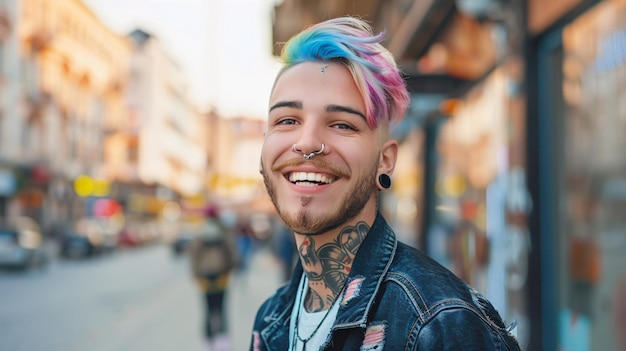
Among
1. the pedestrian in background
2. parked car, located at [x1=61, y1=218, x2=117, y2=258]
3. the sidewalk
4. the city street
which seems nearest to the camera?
the pedestrian in background

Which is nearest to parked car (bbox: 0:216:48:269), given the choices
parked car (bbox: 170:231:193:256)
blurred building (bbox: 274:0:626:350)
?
parked car (bbox: 170:231:193:256)

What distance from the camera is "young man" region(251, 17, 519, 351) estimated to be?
61.4 inches

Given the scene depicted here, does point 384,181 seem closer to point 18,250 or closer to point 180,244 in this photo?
point 18,250

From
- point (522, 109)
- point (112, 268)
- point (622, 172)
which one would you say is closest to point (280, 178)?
point (622, 172)

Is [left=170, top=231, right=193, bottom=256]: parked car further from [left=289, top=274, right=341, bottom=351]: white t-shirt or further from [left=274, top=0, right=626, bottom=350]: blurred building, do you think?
[left=289, top=274, right=341, bottom=351]: white t-shirt

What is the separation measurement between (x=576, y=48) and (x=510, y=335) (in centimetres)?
453

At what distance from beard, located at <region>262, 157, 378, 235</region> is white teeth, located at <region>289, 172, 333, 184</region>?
0.06 metres

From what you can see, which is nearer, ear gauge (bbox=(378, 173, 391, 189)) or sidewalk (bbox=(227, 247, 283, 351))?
ear gauge (bbox=(378, 173, 391, 189))

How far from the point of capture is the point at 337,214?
5.61 ft

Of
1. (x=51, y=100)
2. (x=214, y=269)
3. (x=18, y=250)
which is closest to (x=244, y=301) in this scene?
(x=214, y=269)

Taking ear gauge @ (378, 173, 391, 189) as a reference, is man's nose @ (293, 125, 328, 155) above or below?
above

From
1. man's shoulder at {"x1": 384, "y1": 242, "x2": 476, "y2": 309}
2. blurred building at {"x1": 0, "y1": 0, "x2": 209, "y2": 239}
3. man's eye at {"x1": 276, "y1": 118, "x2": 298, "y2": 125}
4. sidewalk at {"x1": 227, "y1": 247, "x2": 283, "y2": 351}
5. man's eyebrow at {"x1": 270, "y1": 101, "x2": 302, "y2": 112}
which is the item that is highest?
blurred building at {"x1": 0, "y1": 0, "x2": 209, "y2": 239}

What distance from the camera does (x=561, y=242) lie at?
5824 mm

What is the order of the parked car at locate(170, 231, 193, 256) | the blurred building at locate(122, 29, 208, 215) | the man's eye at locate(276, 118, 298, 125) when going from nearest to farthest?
the man's eye at locate(276, 118, 298, 125) < the parked car at locate(170, 231, 193, 256) < the blurred building at locate(122, 29, 208, 215)
